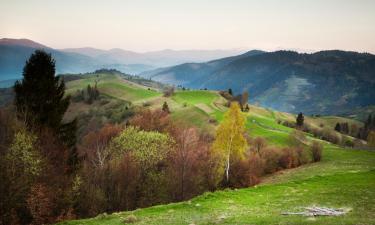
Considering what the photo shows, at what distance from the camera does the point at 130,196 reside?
63.6 metres

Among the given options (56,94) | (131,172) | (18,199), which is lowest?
(131,172)

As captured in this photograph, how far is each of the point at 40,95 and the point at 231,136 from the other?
3518 centimetres

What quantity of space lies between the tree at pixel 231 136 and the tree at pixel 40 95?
29981 millimetres

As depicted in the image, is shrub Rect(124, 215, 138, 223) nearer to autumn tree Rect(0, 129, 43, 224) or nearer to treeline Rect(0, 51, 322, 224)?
treeline Rect(0, 51, 322, 224)

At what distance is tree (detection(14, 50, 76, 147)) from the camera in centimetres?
4416

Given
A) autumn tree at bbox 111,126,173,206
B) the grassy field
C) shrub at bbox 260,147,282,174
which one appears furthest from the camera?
shrub at bbox 260,147,282,174

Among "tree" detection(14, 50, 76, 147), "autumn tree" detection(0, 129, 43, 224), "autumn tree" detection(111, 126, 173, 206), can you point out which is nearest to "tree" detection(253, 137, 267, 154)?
"autumn tree" detection(111, 126, 173, 206)

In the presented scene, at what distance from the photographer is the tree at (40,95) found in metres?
44.2

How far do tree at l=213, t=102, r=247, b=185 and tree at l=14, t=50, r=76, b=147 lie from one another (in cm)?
2998

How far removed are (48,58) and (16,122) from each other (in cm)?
1121

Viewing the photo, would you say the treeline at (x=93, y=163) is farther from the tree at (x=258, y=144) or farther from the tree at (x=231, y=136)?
the tree at (x=231, y=136)

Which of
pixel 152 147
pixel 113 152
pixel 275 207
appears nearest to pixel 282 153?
pixel 152 147

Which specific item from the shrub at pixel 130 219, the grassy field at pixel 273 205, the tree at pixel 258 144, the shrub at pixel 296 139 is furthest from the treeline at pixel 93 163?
the shrub at pixel 296 139

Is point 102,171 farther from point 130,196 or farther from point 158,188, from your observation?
point 158,188
